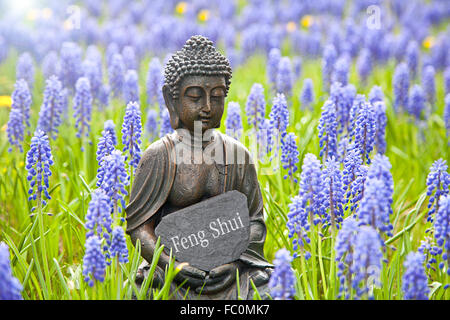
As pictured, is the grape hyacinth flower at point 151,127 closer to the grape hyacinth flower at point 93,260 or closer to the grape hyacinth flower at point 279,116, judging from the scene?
the grape hyacinth flower at point 279,116

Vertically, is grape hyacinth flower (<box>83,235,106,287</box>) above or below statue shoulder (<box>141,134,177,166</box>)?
below

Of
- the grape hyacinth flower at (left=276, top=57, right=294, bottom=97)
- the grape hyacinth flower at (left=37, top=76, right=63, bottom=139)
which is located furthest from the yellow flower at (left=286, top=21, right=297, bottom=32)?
the grape hyacinth flower at (left=37, top=76, right=63, bottom=139)

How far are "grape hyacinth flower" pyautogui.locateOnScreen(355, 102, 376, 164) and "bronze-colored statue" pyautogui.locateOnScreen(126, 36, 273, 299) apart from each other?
0.91 m

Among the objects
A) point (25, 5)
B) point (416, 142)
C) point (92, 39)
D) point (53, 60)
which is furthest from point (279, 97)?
point (25, 5)

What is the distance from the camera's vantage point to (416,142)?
7.63 metres

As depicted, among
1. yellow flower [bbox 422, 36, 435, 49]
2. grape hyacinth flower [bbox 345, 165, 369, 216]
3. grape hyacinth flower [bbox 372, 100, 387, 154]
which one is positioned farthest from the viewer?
yellow flower [bbox 422, 36, 435, 49]

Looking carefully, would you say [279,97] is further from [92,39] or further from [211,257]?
[92,39]

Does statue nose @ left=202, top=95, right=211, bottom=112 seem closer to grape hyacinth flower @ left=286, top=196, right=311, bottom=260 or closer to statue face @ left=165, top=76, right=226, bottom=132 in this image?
statue face @ left=165, top=76, right=226, bottom=132

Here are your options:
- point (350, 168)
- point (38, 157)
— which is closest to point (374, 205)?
point (350, 168)

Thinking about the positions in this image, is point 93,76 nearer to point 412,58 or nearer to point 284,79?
point 284,79

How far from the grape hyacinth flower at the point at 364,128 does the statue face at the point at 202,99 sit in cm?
117

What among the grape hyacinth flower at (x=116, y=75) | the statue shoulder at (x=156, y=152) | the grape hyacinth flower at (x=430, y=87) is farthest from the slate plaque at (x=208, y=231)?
the grape hyacinth flower at (x=430, y=87)

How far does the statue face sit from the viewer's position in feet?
13.7

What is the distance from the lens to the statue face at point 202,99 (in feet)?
13.7
